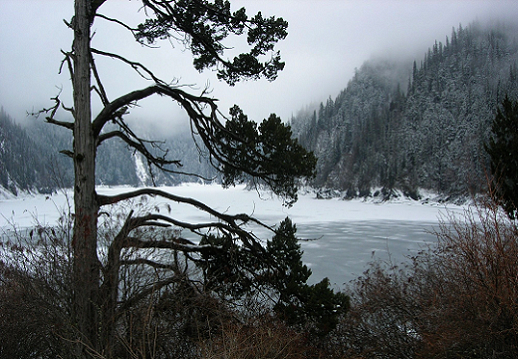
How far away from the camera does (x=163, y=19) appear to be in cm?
490

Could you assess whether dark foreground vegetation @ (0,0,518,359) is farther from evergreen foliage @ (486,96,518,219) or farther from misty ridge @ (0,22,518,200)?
misty ridge @ (0,22,518,200)

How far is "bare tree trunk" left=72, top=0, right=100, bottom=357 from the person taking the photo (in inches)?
145

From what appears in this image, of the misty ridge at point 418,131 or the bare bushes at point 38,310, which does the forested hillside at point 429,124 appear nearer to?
the misty ridge at point 418,131

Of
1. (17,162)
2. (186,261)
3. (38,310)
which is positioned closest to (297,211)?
(186,261)

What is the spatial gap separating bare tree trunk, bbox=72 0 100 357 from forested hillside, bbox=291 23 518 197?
5106 cm

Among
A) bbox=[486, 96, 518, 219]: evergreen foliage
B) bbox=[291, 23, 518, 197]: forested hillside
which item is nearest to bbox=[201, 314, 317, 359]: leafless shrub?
bbox=[486, 96, 518, 219]: evergreen foliage

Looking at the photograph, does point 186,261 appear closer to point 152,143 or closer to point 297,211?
point 152,143

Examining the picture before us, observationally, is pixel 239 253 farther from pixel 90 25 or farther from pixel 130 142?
pixel 90 25

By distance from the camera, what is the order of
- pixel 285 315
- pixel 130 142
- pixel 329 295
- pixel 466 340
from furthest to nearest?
pixel 285 315
pixel 329 295
pixel 130 142
pixel 466 340

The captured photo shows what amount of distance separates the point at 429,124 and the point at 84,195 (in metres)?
90.9

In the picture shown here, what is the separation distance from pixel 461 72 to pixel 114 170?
184m

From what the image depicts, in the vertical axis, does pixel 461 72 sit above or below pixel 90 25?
above

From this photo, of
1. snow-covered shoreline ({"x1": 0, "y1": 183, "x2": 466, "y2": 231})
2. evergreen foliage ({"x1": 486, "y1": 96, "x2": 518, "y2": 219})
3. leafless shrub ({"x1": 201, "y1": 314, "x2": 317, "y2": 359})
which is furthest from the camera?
snow-covered shoreline ({"x1": 0, "y1": 183, "x2": 466, "y2": 231})

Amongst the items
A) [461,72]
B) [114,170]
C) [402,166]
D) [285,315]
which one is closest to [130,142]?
[285,315]
